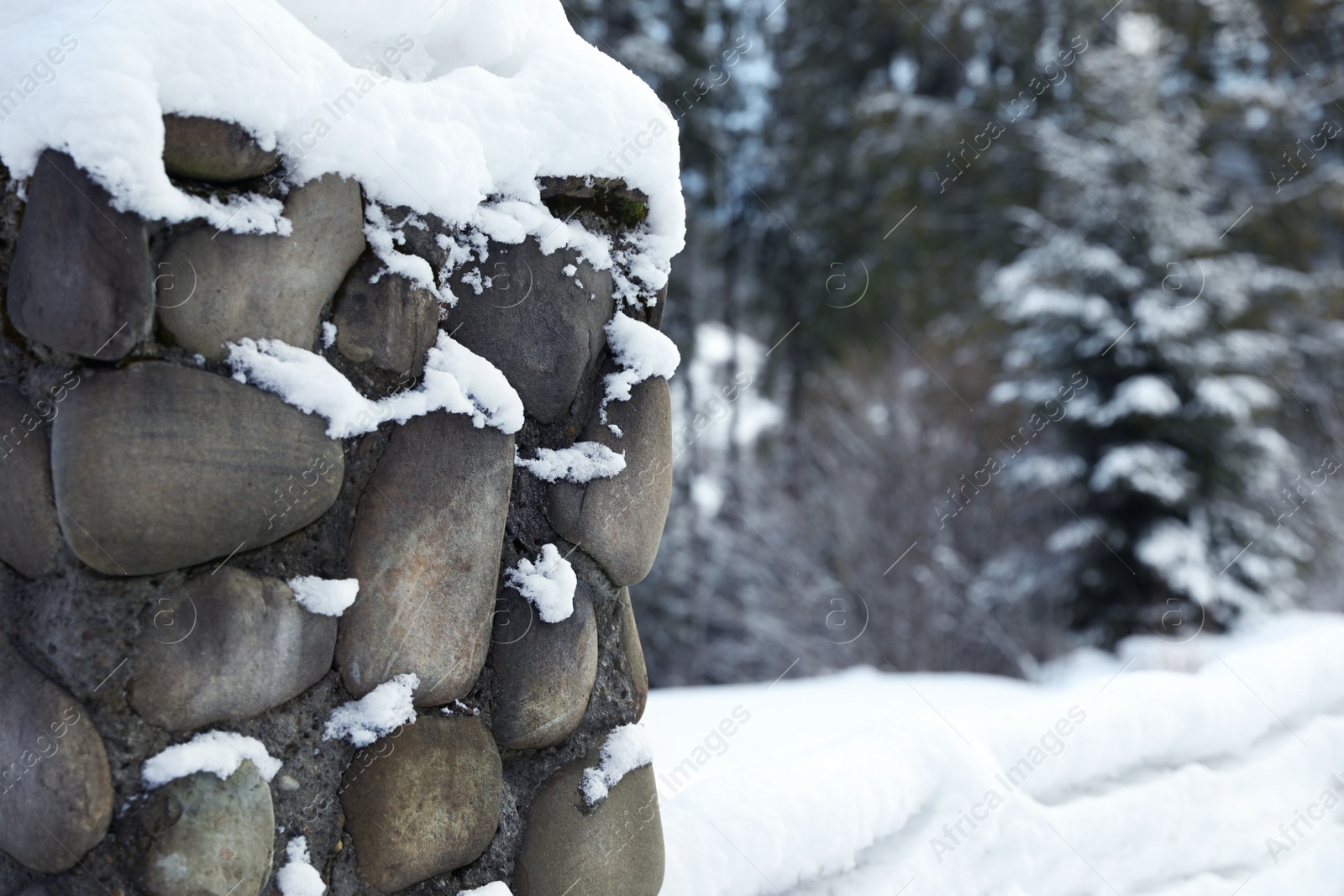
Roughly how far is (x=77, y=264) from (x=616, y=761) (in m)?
0.87

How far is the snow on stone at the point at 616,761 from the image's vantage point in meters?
1.32

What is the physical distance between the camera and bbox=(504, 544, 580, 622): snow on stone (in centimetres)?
126

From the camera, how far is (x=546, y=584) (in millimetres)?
1260

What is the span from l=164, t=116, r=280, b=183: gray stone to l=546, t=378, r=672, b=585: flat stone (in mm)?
527

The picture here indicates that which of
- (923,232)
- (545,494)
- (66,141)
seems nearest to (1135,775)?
(545,494)

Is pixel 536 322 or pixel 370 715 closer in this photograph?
pixel 370 715

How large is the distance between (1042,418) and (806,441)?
7.08 ft

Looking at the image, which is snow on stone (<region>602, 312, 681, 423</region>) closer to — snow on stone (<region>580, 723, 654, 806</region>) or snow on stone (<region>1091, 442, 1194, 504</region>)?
snow on stone (<region>580, 723, 654, 806</region>)

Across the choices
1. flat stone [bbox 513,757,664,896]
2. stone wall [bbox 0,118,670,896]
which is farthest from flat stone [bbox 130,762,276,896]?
flat stone [bbox 513,757,664,896]

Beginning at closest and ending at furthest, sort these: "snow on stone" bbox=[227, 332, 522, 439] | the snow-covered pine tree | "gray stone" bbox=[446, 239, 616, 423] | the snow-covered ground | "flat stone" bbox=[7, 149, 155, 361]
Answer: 1. "flat stone" bbox=[7, 149, 155, 361]
2. "snow on stone" bbox=[227, 332, 522, 439]
3. "gray stone" bbox=[446, 239, 616, 423]
4. the snow-covered ground
5. the snow-covered pine tree

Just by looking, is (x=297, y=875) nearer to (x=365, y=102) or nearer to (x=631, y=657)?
(x=631, y=657)

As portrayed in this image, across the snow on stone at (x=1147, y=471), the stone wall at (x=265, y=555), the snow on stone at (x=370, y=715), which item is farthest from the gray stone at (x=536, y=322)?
the snow on stone at (x=1147, y=471)

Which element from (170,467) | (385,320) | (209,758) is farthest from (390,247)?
(209,758)

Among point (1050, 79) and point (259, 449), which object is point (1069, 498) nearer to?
point (1050, 79)
